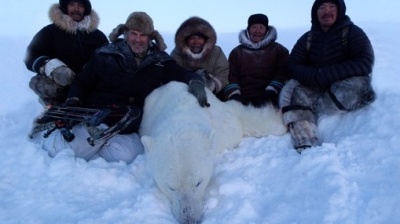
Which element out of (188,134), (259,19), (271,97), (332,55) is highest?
(259,19)

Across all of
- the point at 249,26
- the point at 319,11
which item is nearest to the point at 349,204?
the point at 319,11

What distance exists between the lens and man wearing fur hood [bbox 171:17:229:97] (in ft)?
18.0

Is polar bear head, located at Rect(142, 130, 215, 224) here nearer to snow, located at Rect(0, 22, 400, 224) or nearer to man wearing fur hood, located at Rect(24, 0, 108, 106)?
snow, located at Rect(0, 22, 400, 224)

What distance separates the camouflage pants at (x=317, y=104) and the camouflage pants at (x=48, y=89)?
3.14 meters

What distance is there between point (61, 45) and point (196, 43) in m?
2.04

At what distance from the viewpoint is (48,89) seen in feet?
16.0

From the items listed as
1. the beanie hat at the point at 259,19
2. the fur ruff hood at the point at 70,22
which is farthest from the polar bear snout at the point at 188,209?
the beanie hat at the point at 259,19

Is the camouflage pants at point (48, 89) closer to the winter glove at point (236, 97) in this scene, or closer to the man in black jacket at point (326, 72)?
the winter glove at point (236, 97)

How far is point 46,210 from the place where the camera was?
2951 millimetres

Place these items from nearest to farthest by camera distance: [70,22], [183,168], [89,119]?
1. [183,168]
2. [89,119]
3. [70,22]

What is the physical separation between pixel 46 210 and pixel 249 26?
13.9 feet

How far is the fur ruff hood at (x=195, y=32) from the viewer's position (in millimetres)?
5469

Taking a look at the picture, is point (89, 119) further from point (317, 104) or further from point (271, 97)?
point (317, 104)

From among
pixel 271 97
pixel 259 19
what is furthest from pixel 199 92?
pixel 259 19
